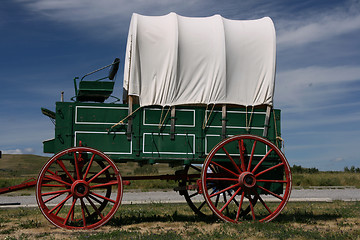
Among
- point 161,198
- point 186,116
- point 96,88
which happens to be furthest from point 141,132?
point 161,198

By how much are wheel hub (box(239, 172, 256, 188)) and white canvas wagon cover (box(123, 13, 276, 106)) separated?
172cm

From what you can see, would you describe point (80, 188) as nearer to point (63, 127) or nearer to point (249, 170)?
point (63, 127)

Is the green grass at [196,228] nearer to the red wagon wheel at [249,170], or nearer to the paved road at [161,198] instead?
the red wagon wheel at [249,170]

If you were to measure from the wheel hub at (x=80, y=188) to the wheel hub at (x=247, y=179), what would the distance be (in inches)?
127

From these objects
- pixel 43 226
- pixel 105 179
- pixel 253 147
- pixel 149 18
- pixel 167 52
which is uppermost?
pixel 149 18

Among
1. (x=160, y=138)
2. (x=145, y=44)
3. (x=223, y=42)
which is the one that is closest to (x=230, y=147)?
(x=160, y=138)

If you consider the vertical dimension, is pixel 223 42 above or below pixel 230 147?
above

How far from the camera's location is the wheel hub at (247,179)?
9164 mm

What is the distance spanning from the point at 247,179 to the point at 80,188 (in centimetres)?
352

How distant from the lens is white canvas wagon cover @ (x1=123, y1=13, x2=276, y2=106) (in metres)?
9.49

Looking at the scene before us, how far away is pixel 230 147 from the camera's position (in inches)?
384

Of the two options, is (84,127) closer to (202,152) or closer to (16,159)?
(202,152)

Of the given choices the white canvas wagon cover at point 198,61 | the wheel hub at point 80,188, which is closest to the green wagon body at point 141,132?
the white canvas wagon cover at point 198,61

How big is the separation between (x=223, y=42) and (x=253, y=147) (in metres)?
2.47
